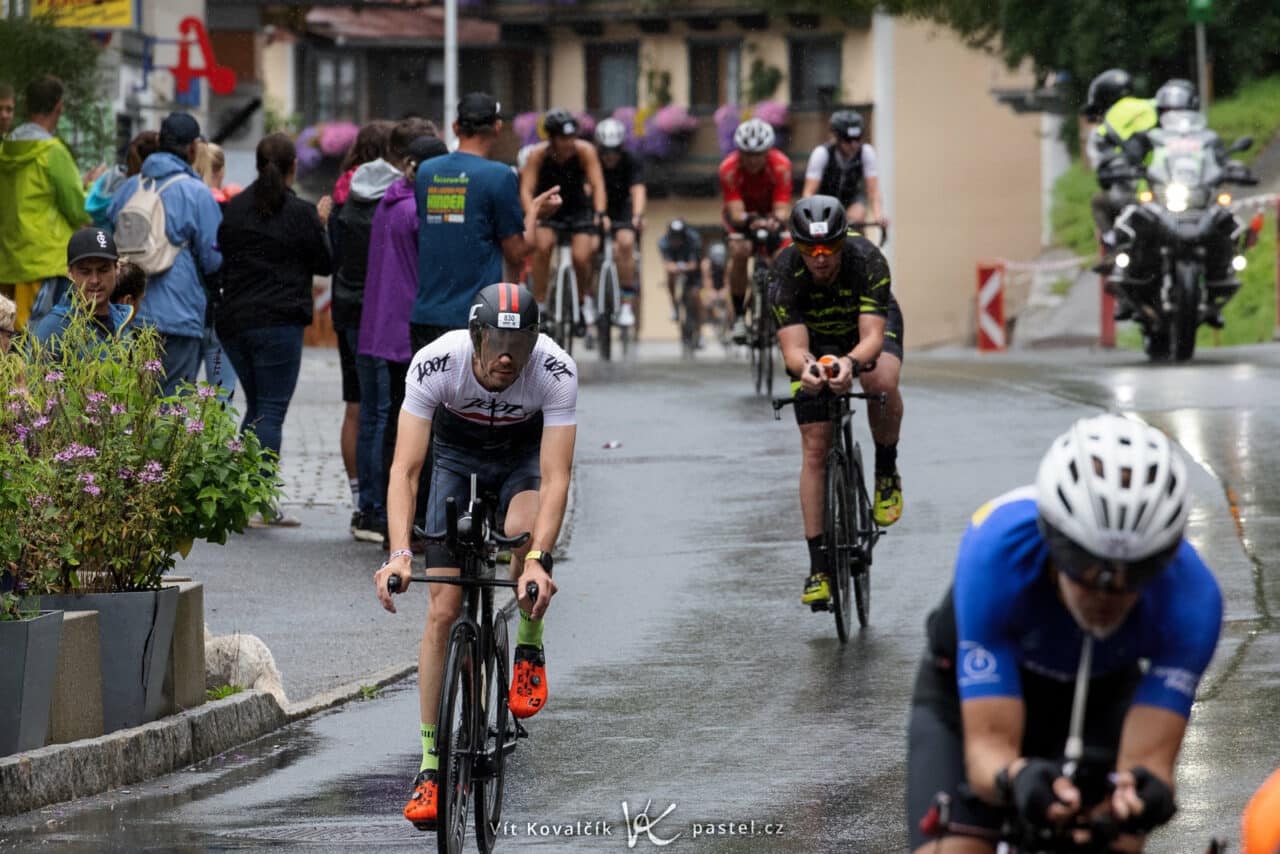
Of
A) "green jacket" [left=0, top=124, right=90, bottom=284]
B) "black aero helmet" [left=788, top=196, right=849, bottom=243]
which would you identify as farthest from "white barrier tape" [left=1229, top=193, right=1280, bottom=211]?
"black aero helmet" [left=788, top=196, right=849, bottom=243]

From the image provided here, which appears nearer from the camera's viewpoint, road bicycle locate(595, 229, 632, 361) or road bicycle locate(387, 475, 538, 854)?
road bicycle locate(387, 475, 538, 854)

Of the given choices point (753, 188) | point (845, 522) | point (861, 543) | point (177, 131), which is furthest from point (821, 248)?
point (753, 188)

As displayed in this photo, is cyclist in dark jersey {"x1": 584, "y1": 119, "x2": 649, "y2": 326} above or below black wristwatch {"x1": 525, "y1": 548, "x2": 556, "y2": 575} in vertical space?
above

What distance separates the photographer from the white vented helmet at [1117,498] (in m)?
→ 4.39

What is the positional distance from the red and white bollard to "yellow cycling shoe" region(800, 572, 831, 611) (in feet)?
67.1

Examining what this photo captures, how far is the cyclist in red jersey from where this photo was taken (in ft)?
67.0

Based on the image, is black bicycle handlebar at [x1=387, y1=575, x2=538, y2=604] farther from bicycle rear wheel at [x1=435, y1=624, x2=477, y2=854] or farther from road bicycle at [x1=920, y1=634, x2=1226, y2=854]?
road bicycle at [x1=920, y1=634, x2=1226, y2=854]

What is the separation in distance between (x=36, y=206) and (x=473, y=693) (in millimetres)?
7201

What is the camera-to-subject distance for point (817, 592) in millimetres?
11016

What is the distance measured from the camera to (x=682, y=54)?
A: 6544 centimetres

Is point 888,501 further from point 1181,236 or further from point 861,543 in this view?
point 1181,236

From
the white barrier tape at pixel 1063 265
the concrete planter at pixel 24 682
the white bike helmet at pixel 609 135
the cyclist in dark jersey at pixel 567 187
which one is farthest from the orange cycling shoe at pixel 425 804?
the white barrier tape at pixel 1063 265

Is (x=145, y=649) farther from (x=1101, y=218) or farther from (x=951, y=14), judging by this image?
(x=951, y=14)

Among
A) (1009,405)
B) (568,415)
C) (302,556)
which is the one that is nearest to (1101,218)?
(1009,405)
